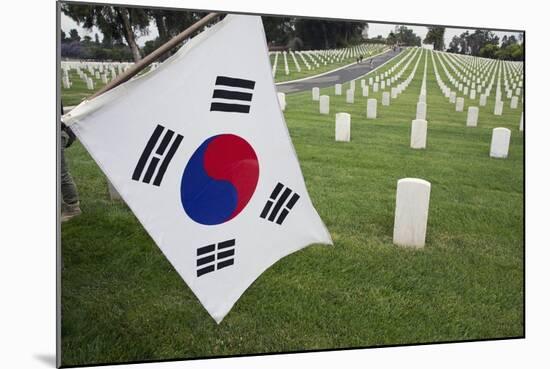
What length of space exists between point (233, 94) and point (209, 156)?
0.31 metres

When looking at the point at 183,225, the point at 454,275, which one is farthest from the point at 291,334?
the point at 454,275

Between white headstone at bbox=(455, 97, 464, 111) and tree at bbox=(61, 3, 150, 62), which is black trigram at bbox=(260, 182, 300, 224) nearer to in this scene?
tree at bbox=(61, 3, 150, 62)

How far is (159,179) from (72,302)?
3.66 ft

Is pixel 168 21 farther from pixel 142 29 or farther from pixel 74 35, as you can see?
pixel 74 35

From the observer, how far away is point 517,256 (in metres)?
3.11

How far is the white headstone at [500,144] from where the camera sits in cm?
340

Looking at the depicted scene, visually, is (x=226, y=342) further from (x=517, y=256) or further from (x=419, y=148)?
(x=419, y=148)

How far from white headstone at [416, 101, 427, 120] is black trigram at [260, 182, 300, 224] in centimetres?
193

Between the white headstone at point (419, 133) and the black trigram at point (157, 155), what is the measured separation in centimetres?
274

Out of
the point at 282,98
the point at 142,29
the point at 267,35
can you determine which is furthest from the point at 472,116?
the point at 142,29

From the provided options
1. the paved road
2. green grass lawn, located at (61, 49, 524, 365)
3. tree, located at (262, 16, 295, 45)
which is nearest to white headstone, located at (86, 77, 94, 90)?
green grass lawn, located at (61, 49, 524, 365)

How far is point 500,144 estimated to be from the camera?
3457 mm

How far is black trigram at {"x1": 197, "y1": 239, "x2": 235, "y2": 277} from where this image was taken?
6.97 ft

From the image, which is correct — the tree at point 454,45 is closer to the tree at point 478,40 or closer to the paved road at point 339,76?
the tree at point 478,40
